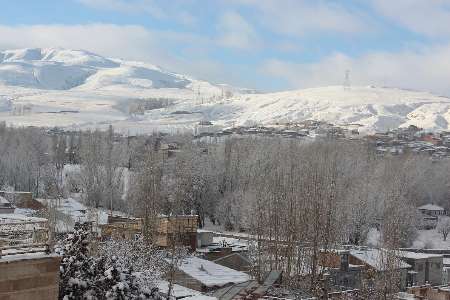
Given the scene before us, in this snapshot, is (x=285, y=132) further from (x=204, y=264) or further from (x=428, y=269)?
(x=204, y=264)

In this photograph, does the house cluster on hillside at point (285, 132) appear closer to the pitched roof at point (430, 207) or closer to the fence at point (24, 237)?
the pitched roof at point (430, 207)

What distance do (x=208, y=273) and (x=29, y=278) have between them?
13.5 m

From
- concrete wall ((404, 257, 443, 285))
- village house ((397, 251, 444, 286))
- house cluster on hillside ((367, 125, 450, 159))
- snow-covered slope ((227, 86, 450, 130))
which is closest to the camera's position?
village house ((397, 251, 444, 286))

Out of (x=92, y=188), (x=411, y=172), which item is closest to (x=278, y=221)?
(x=92, y=188)

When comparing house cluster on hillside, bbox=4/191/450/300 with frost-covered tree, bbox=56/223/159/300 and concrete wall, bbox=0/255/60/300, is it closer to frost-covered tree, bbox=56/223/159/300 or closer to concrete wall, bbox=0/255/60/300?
concrete wall, bbox=0/255/60/300

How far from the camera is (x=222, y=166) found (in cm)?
4031

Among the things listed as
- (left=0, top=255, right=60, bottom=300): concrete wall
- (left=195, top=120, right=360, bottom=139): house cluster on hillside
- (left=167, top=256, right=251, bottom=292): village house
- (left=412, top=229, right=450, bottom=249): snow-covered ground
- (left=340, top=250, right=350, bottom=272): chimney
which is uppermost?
(left=195, top=120, right=360, bottom=139): house cluster on hillside

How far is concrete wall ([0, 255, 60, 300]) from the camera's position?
4.70m

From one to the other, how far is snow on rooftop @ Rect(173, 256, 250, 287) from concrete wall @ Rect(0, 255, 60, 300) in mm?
12004

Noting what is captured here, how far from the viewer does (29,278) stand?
4.85 m

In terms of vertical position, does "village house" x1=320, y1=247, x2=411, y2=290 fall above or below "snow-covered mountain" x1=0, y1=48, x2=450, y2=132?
below

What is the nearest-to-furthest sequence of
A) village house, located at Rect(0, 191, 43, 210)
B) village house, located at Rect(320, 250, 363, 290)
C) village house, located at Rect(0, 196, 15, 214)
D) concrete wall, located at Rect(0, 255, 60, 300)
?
concrete wall, located at Rect(0, 255, 60, 300), village house, located at Rect(320, 250, 363, 290), village house, located at Rect(0, 196, 15, 214), village house, located at Rect(0, 191, 43, 210)

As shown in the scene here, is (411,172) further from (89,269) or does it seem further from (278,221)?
(89,269)

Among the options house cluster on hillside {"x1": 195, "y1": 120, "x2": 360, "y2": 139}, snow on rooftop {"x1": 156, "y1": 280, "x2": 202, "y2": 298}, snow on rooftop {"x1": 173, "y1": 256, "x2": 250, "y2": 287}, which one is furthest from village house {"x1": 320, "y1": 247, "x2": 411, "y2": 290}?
house cluster on hillside {"x1": 195, "y1": 120, "x2": 360, "y2": 139}
